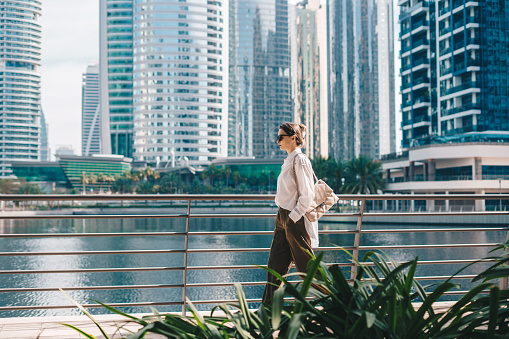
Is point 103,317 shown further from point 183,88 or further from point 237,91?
point 237,91

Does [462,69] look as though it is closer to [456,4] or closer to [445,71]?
[445,71]

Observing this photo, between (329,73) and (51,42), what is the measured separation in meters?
88.6

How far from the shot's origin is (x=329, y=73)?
151 m

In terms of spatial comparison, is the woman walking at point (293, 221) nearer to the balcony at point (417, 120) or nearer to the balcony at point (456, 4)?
the balcony at point (456, 4)

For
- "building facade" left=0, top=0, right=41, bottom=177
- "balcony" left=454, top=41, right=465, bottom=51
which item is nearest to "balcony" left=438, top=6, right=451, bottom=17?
"balcony" left=454, top=41, right=465, bottom=51

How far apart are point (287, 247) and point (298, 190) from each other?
1.44ft

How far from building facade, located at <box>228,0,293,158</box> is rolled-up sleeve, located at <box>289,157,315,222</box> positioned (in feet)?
456

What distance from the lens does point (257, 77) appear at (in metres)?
151

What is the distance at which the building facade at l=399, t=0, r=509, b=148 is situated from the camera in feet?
195

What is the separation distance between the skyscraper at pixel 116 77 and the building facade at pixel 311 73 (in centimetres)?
5302

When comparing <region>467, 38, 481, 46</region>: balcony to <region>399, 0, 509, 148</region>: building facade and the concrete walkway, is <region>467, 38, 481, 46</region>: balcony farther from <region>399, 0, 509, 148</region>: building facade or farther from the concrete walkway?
the concrete walkway

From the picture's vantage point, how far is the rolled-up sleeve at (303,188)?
140 inches

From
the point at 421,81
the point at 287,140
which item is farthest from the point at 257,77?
the point at 287,140

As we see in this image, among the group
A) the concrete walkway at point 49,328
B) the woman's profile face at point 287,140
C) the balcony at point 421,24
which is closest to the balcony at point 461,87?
the balcony at point 421,24
